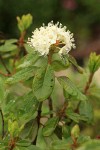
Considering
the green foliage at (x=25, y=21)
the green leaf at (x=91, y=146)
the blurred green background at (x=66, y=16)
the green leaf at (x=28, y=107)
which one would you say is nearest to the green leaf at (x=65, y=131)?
the green leaf at (x=28, y=107)

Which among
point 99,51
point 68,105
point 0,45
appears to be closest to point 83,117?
point 68,105

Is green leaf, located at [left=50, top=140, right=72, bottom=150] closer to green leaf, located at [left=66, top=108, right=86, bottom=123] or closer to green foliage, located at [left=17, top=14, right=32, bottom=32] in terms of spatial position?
green leaf, located at [left=66, top=108, right=86, bottom=123]

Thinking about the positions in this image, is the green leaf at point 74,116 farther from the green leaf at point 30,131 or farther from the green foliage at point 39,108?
the green leaf at point 30,131

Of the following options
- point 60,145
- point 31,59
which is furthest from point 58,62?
point 60,145

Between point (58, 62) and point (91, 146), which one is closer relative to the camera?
point (91, 146)

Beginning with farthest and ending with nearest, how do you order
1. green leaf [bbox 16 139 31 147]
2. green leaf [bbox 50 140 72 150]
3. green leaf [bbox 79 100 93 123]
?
green leaf [bbox 79 100 93 123] → green leaf [bbox 16 139 31 147] → green leaf [bbox 50 140 72 150]

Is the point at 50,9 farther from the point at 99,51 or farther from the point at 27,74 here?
the point at 27,74

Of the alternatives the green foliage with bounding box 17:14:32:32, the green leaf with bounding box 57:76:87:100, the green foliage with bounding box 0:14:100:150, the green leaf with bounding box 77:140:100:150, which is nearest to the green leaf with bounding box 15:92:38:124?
the green foliage with bounding box 0:14:100:150

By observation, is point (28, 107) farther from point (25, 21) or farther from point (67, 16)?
point (67, 16)

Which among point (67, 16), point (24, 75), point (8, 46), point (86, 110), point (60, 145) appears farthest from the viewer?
point (67, 16)
